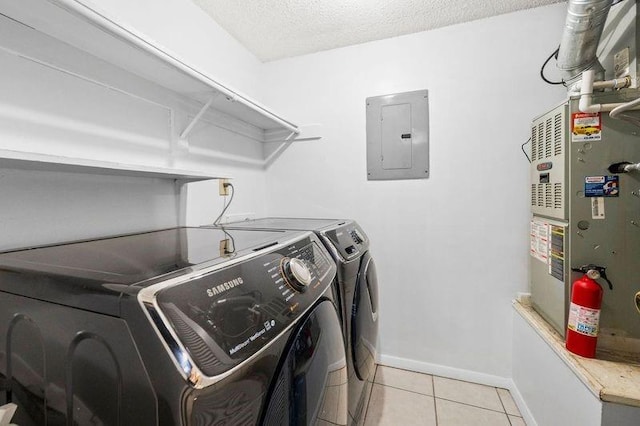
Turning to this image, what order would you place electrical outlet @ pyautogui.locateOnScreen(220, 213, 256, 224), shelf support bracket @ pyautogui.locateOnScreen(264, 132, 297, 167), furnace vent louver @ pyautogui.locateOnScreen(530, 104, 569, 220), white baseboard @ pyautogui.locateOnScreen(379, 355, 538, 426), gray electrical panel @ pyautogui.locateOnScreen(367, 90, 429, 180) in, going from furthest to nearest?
1. shelf support bracket @ pyautogui.locateOnScreen(264, 132, 297, 167)
2. gray electrical panel @ pyautogui.locateOnScreen(367, 90, 429, 180)
3. electrical outlet @ pyautogui.locateOnScreen(220, 213, 256, 224)
4. white baseboard @ pyautogui.locateOnScreen(379, 355, 538, 426)
5. furnace vent louver @ pyautogui.locateOnScreen(530, 104, 569, 220)

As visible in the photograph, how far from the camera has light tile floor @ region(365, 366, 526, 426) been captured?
1699mm

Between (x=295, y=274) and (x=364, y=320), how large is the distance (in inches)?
30.0

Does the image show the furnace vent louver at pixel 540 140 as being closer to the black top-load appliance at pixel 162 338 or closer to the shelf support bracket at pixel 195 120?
the black top-load appliance at pixel 162 338

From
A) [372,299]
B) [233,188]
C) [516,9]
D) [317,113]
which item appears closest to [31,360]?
[372,299]

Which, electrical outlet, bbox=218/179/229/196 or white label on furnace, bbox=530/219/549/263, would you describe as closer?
white label on furnace, bbox=530/219/549/263

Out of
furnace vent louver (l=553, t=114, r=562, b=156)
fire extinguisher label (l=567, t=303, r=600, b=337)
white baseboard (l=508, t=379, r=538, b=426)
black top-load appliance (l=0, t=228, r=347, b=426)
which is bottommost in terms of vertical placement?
white baseboard (l=508, t=379, r=538, b=426)

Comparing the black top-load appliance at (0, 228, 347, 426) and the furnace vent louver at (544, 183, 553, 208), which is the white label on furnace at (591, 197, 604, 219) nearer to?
the furnace vent louver at (544, 183, 553, 208)

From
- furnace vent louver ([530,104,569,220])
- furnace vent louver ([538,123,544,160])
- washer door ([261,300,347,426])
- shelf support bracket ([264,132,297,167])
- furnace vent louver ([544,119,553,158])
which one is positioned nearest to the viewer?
washer door ([261,300,347,426])

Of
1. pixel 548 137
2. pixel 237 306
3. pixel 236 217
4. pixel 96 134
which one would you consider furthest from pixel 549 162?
pixel 96 134

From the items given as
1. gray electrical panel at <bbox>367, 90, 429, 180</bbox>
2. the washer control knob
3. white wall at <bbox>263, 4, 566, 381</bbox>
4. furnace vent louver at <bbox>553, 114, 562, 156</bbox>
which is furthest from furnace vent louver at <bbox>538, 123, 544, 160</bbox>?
the washer control knob

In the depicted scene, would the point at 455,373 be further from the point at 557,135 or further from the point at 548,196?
the point at 557,135

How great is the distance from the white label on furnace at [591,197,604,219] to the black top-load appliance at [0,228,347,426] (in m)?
1.39

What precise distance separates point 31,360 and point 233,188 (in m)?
1.54

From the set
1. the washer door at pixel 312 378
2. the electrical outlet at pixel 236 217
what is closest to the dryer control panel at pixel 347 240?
the washer door at pixel 312 378
